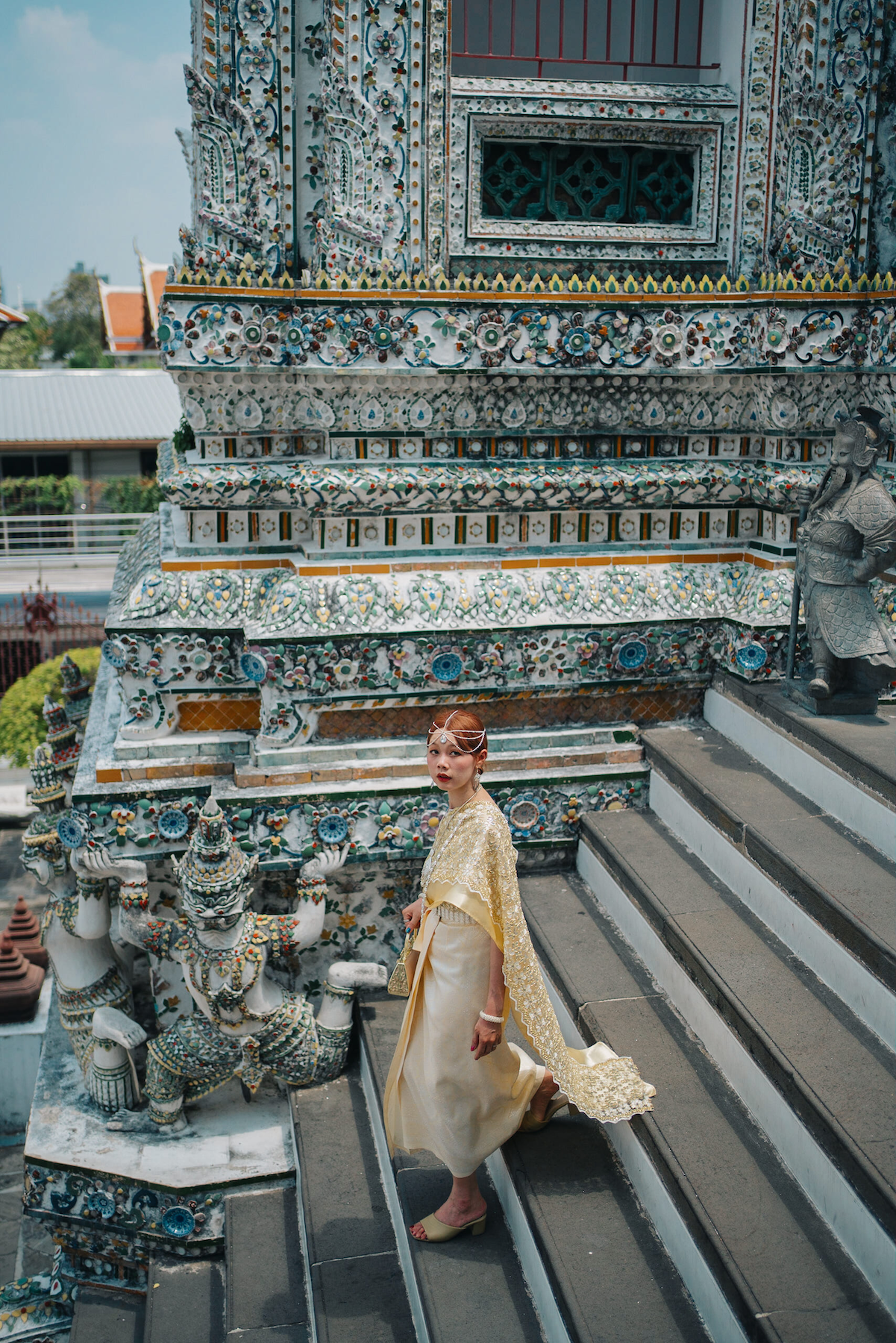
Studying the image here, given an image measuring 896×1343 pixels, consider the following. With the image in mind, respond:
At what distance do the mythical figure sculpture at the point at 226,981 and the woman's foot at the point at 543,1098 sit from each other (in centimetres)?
115

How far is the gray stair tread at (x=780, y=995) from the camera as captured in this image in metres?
3.16

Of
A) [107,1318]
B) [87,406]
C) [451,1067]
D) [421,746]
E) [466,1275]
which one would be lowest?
Answer: [107,1318]

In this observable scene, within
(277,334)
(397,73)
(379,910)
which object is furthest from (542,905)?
(397,73)

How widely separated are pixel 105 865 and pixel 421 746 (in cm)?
137

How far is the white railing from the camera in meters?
20.8

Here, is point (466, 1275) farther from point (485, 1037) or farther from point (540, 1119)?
point (485, 1037)

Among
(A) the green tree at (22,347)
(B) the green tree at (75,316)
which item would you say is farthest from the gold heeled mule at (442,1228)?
(B) the green tree at (75,316)

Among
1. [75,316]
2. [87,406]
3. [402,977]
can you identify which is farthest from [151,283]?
[75,316]

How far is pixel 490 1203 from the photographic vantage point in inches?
146

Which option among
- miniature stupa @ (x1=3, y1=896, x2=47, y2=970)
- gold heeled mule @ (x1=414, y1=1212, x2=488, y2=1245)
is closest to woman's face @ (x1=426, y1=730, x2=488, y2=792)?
gold heeled mule @ (x1=414, y1=1212, x2=488, y2=1245)

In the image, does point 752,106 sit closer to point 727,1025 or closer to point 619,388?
point 619,388

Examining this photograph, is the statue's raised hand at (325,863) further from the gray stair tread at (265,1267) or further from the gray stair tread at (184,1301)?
the gray stair tread at (184,1301)

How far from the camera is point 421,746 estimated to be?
503cm

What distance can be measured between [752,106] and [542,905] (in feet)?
12.1
